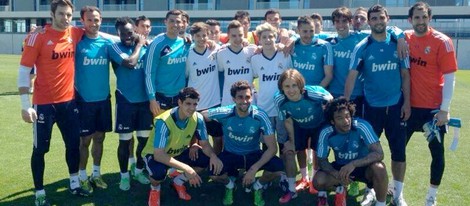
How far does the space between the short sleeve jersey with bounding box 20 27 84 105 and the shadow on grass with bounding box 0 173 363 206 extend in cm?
111

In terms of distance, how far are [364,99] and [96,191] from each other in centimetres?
331

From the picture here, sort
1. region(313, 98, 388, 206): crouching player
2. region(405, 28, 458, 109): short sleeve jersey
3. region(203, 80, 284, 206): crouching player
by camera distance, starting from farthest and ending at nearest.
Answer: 1. region(203, 80, 284, 206): crouching player
2. region(405, 28, 458, 109): short sleeve jersey
3. region(313, 98, 388, 206): crouching player

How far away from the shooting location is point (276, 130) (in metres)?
5.58

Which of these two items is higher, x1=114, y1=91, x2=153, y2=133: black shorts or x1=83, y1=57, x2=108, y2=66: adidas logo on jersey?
x1=83, y1=57, x2=108, y2=66: adidas logo on jersey

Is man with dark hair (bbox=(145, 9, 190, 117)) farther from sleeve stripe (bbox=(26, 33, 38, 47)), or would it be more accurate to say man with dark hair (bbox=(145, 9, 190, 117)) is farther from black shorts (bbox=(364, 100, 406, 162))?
black shorts (bbox=(364, 100, 406, 162))

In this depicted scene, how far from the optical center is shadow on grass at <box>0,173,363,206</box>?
16.6ft

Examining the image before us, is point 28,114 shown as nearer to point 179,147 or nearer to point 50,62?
point 50,62

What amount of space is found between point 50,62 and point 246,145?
230 cm

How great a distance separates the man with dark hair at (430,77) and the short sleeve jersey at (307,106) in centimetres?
96

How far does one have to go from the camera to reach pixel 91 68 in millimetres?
5297

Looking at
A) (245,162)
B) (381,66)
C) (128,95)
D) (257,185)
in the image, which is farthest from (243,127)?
(381,66)

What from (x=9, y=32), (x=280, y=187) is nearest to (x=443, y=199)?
(x=280, y=187)

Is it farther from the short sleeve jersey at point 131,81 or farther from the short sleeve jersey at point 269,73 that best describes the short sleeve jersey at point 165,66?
the short sleeve jersey at point 269,73

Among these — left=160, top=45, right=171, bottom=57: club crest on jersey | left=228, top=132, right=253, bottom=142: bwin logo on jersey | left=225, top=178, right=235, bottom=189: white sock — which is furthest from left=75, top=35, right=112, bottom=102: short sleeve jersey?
left=225, top=178, right=235, bottom=189: white sock
